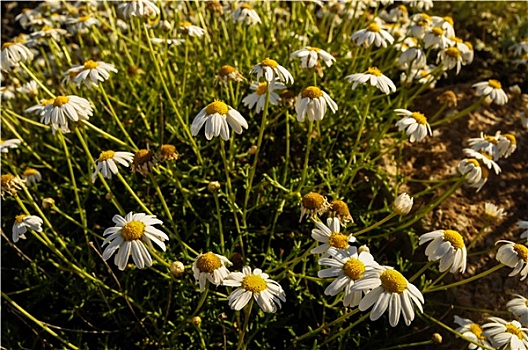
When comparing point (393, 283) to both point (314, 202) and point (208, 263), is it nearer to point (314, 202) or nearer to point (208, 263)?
point (314, 202)

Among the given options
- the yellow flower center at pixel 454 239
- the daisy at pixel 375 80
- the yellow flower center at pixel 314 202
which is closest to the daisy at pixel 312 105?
the daisy at pixel 375 80

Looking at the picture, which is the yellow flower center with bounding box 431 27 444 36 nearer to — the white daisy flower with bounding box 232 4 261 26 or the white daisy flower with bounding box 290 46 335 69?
the white daisy flower with bounding box 290 46 335 69

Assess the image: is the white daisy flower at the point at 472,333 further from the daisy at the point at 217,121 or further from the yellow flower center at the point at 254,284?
the daisy at the point at 217,121

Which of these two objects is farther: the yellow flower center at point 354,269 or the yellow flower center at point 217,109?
the yellow flower center at point 217,109

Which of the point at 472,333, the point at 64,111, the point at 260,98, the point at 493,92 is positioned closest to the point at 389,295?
the point at 472,333

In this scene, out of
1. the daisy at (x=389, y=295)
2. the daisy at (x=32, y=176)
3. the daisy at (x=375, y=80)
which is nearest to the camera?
the daisy at (x=389, y=295)

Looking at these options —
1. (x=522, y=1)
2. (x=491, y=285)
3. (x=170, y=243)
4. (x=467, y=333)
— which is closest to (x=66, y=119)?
(x=170, y=243)

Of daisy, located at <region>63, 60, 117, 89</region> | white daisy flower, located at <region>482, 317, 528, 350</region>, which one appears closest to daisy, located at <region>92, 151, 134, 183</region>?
daisy, located at <region>63, 60, 117, 89</region>
